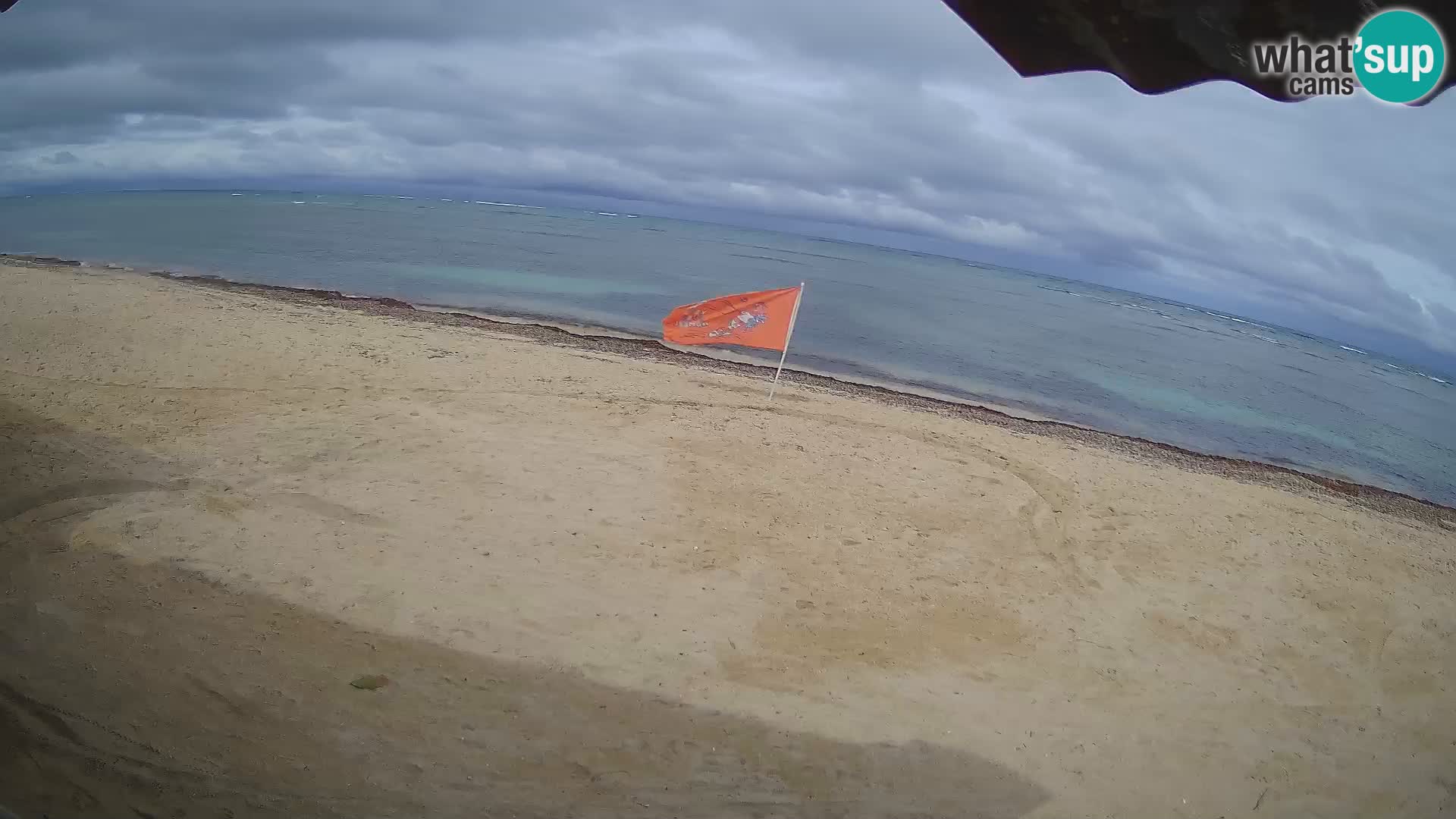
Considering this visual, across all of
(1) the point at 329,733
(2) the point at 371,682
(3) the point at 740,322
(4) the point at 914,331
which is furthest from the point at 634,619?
(4) the point at 914,331

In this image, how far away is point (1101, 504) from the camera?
11781 millimetres

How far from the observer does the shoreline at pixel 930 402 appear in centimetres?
1602

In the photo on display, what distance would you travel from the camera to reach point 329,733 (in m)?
5.01

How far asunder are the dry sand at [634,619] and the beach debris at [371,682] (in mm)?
56

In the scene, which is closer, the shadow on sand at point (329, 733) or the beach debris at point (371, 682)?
the shadow on sand at point (329, 733)

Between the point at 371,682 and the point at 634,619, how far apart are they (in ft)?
7.26

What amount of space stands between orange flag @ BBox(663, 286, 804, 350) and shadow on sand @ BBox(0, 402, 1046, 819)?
6.61 metres

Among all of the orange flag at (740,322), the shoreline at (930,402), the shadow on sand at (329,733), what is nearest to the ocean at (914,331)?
the shoreline at (930,402)

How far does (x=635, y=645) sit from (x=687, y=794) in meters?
1.73

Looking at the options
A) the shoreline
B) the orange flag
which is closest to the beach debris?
the orange flag

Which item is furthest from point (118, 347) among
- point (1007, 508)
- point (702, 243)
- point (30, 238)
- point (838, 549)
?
point (702, 243)

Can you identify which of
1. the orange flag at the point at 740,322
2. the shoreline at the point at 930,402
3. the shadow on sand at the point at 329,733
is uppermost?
the orange flag at the point at 740,322

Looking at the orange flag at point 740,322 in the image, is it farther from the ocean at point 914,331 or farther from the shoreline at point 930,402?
the ocean at point 914,331

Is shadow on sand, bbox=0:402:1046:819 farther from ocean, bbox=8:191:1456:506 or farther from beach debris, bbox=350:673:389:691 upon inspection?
ocean, bbox=8:191:1456:506
